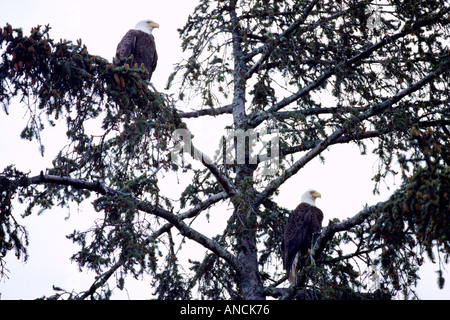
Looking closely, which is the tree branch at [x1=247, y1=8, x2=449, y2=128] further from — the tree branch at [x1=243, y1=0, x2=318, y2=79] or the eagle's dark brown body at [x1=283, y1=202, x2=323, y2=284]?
the eagle's dark brown body at [x1=283, y1=202, x2=323, y2=284]

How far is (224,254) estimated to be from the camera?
7.16 metres

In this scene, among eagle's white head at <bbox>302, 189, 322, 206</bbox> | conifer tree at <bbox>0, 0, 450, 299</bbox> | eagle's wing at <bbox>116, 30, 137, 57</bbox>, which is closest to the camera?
conifer tree at <bbox>0, 0, 450, 299</bbox>

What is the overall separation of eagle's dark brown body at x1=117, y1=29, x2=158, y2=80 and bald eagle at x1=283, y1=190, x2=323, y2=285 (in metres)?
4.12

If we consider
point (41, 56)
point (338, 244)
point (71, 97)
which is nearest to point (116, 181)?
point (71, 97)

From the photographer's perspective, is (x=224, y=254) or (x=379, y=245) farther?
(x=224, y=254)

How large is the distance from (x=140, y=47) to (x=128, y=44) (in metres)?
0.25

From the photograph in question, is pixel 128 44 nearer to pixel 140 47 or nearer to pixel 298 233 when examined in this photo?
pixel 140 47

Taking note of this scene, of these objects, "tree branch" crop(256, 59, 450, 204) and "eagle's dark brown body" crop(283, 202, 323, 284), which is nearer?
"tree branch" crop(256, 59, 450, 204)

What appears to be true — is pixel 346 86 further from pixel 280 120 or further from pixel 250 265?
pixel 250 265

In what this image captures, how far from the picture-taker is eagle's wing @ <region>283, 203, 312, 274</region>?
8.63 metres

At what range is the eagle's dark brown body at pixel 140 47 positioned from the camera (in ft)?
32.6

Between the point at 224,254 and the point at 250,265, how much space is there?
0.59m

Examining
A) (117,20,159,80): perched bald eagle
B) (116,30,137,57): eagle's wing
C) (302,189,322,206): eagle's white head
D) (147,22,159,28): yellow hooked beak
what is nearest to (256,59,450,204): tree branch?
(302,189,322,206): eagle's white head

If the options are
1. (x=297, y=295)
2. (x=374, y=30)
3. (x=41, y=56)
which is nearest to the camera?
(x=41, y=56)
